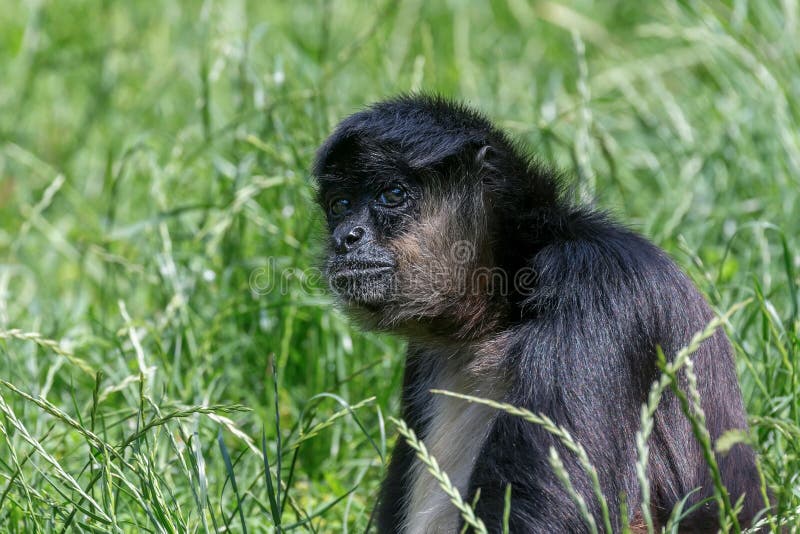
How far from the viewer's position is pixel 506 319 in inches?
171

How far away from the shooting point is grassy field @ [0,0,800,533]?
454 cm

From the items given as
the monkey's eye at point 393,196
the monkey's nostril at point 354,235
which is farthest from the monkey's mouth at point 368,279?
the monkey's eye at point 393,196

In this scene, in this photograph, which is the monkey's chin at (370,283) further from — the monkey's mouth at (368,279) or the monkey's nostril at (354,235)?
the monkey's nostril at (354,235)

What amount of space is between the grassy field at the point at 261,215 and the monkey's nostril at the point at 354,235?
664 millimetres

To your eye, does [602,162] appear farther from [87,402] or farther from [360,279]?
[87,402]

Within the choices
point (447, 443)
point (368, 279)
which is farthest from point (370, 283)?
point (447, 443)

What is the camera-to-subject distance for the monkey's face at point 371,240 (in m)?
4.51

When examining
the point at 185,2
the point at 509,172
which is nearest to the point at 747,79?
the point at 509,172

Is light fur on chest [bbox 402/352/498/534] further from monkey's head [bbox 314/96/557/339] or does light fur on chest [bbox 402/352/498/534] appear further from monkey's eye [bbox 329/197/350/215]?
monkey's eye [bbox 329/197/350/215]

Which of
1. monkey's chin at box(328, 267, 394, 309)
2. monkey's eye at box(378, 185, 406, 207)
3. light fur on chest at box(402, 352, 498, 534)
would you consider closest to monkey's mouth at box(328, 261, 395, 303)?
monkey's chin at box(328, 267, 394, 309)

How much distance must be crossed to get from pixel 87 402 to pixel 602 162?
14.0 ft

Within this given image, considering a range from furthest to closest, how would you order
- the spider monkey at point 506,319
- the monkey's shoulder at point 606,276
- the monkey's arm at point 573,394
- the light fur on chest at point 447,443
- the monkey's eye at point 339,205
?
the monkey's eye at point 339,205, the light fur on chest at point 447,443, the monkey's shoulder at point 606,276, the spider monkey at point 506,319, the monkey's arm at point 573,394

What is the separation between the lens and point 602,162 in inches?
303

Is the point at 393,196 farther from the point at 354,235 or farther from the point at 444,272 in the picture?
the point at 444,272
